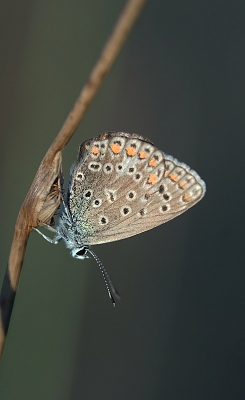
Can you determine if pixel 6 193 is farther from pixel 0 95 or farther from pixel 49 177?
pixel 49 177

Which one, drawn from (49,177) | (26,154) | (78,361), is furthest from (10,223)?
(49,177)

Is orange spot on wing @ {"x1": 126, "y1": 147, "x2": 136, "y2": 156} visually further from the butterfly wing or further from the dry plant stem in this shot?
the dry plant stem

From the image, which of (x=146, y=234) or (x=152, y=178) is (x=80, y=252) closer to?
(x=152, y=178)

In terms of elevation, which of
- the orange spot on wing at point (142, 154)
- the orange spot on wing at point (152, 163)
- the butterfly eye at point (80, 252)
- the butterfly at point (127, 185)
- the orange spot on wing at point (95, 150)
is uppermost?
the orange spot on wing at point (142, 154)

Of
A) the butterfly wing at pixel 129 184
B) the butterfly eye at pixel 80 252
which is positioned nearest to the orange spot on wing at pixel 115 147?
the butterfly wing at pixel 129 184

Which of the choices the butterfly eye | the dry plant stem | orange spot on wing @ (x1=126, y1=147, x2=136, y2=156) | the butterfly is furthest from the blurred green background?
the dry plant stem

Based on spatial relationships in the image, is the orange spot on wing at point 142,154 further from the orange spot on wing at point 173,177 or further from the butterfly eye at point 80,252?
the butterfly eye at point 80,252
